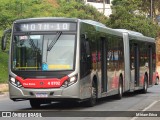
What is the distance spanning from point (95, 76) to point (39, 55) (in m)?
2.75

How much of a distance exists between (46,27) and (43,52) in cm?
88

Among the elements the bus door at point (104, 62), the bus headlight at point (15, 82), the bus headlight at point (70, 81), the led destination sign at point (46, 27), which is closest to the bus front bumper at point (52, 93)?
the bus headlight at point (70, 81)

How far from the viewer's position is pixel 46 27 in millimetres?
17500

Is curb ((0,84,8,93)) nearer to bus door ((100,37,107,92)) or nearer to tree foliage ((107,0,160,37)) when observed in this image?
bus door ((100,37,107,92))

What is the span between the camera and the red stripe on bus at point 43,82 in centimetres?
1686

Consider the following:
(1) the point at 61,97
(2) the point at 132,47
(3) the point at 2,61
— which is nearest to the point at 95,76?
(1) the point at 61,97

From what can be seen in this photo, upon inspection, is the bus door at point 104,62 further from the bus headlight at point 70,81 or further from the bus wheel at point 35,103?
the bus headlight at point 70,81

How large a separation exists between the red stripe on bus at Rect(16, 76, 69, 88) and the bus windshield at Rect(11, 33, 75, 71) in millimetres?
376

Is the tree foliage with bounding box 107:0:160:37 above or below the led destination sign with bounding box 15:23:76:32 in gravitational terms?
above

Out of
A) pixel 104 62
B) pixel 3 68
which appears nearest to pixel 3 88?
pixel 3 68

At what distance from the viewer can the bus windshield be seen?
1709 cm

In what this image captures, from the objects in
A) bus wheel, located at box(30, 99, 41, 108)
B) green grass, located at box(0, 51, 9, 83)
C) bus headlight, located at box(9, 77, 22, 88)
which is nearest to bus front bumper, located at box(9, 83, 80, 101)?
bus headlight, located at box(9, 77, 22, 88)

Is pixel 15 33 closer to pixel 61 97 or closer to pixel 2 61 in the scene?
pixel 61 97

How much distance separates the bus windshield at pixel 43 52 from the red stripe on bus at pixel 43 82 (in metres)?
0.38
